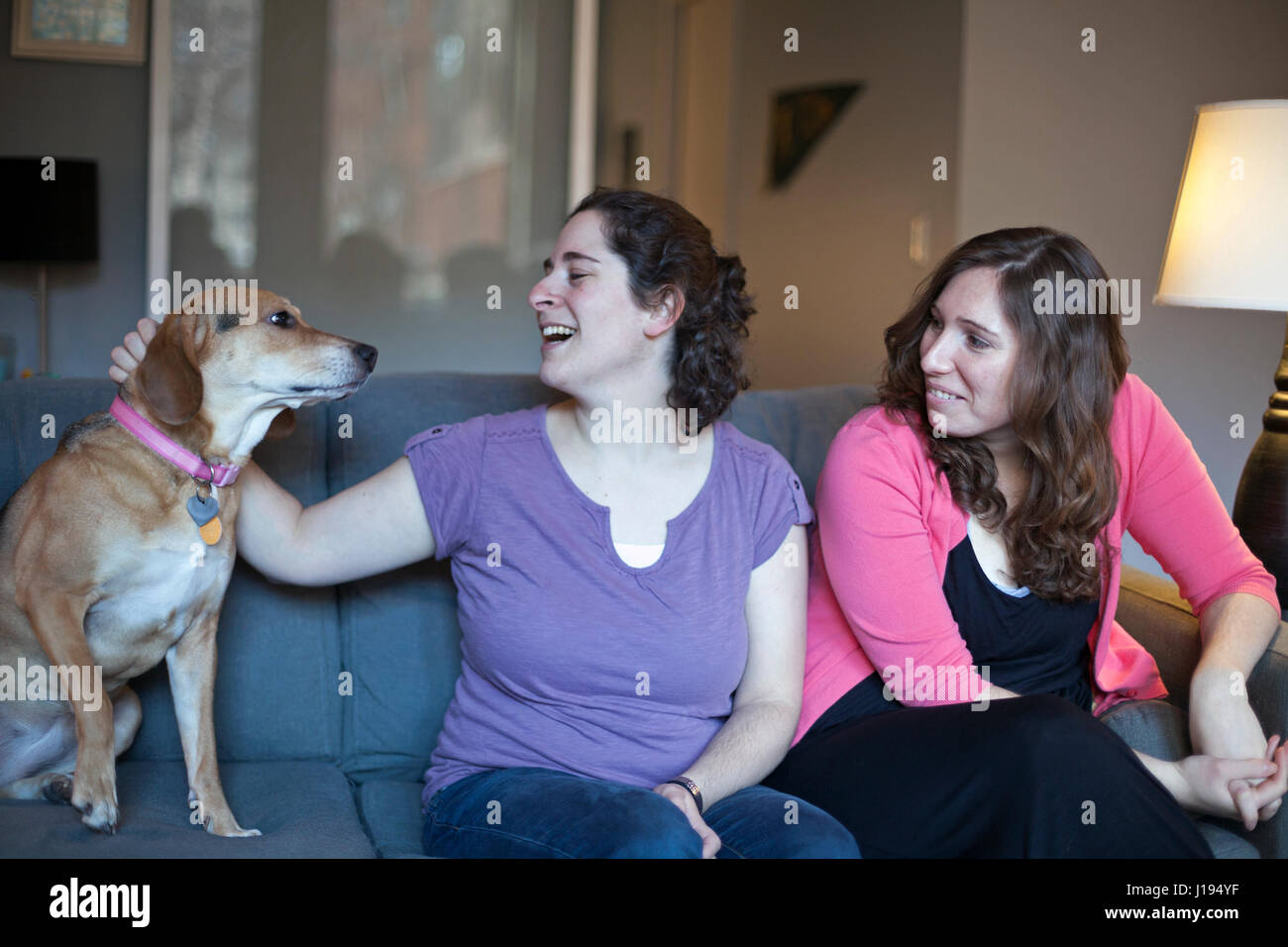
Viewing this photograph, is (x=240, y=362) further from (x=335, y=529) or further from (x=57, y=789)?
(x=57, y=789)

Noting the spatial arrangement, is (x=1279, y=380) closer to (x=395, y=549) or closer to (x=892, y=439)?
(x=892, y=439)

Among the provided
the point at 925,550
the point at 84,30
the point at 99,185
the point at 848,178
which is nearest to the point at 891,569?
the point at 925,550

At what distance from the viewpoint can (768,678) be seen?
1667 millimetres

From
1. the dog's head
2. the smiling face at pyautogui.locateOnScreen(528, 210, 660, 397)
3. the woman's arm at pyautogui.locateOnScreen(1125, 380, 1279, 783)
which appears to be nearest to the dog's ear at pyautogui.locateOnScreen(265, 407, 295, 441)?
the dog's head

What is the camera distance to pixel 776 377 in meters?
4.16

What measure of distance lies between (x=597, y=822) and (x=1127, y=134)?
322 centimetres

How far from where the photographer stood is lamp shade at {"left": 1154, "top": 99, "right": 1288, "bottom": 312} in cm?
→ 224

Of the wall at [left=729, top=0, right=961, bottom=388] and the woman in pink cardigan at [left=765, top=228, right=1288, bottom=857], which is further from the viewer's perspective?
the wall at [left=729, top=0, right=961, bottom=388]

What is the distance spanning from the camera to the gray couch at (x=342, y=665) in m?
1.73

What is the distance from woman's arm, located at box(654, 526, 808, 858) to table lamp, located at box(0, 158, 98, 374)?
271 centimetres

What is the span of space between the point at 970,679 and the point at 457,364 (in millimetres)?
2531

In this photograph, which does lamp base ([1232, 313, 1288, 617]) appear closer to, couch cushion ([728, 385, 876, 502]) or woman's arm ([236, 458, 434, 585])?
couch cushion ([728, 385, 876, 502])

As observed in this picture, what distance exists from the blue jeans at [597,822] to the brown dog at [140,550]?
12.2 inches

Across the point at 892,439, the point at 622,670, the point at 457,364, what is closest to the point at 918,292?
the point at 892,439
